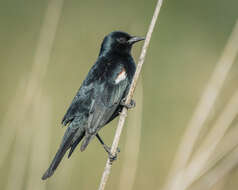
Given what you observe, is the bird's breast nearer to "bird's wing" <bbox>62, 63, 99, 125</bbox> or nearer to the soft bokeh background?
"bird's wing" <bbox>62, 63, 99, 125</bbox>

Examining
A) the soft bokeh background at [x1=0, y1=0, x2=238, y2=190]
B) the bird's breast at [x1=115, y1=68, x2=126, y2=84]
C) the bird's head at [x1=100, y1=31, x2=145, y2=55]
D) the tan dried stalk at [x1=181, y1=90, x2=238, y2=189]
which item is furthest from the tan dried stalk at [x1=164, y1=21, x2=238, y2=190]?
the bird's head at [x1=100, y1=31, x2=145, y2=55]

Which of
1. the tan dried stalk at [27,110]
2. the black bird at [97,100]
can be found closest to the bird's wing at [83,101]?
the black bird at [97,100]

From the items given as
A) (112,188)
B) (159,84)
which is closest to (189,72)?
(159,84)

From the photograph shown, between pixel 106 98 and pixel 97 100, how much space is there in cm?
7

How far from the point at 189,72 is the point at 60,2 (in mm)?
2855

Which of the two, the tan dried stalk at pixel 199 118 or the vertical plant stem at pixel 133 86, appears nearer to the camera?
the vertical plant stem at pixel 133 86

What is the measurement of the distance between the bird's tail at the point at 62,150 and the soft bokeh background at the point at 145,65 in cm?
73

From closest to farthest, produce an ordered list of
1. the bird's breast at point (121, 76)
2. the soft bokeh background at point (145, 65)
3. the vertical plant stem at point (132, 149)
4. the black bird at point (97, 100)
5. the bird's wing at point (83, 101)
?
the vertical plant stem at point (132, 149) → the black bird at point (97, 100) → the bird's wing at point (83, 101) → the bird's breast at point (121, 76) → the soft bokeh background at point (145, 65)

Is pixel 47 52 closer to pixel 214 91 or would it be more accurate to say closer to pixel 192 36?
pixel 214 91

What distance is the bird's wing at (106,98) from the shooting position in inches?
111

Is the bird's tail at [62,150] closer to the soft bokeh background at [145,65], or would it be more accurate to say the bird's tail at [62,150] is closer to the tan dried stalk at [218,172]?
the soft bokeh background at [145,65]

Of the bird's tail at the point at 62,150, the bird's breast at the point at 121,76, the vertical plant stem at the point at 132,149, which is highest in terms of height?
the bird's breast at the point at 121,76

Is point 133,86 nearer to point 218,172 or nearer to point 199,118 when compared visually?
point 199,118

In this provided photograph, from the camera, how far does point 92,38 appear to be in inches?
203
